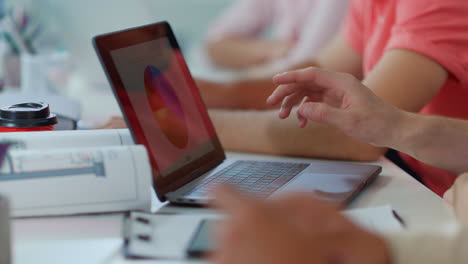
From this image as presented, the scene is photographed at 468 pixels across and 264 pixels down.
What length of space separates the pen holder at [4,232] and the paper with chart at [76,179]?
0.13 m

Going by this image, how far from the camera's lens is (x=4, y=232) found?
2.07 ft

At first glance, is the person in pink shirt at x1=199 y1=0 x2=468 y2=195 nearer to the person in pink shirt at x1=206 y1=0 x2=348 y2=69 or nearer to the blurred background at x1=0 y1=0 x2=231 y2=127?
the blurred background at x1=0 y1=0 x2=231 y2=127

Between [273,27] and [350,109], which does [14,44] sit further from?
[273,27]

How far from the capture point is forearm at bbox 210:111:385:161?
112 centimetres

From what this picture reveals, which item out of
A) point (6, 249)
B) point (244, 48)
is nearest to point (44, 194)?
point (6, 249)

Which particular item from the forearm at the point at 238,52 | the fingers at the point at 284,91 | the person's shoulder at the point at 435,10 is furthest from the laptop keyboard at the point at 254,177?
the forearm at the point at 238,52

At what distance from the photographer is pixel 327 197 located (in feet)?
2.78

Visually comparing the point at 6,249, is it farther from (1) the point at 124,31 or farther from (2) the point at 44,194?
(1) the point at 124,31

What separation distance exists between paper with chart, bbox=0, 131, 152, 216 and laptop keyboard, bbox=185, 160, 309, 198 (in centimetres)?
9

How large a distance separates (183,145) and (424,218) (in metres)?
0.34

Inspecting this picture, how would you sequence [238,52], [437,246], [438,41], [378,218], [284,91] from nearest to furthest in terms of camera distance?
[437,246], [378,218], [284,91], [438,41], [238,52]

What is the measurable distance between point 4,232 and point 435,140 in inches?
25.0

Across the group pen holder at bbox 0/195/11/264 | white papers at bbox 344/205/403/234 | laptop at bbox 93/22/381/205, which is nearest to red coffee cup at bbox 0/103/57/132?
laptop at bbox 93/22/381/205

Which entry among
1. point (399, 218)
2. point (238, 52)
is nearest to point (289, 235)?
point (399, 218)
